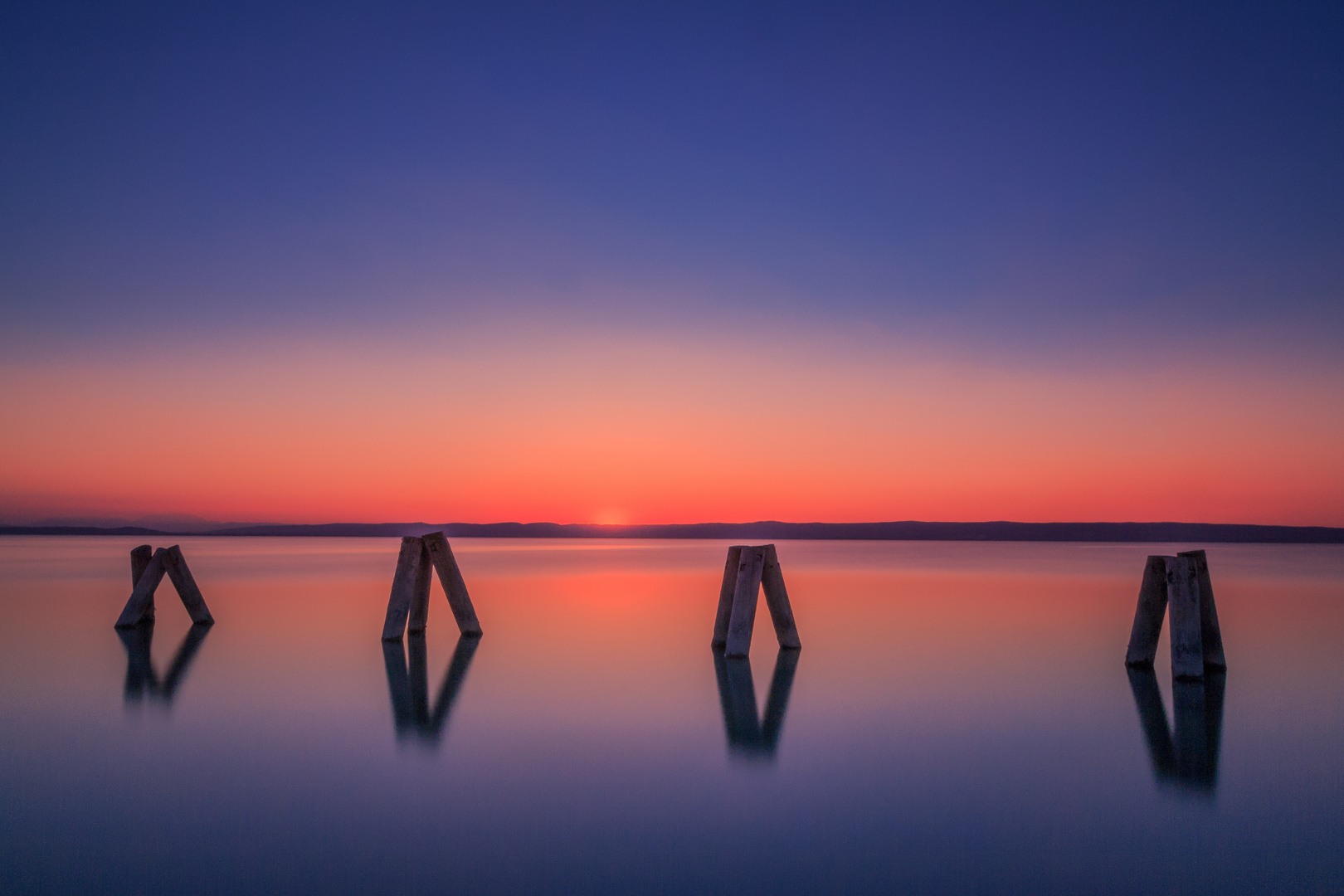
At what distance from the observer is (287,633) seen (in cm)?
1291

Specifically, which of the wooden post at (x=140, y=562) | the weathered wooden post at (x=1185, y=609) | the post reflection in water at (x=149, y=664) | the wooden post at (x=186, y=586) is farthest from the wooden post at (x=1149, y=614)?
the wooden post at (x=140, y=562)

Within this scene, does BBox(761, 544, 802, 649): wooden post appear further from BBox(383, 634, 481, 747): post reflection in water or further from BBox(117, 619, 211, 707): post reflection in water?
BBox(117, 619, 211, 707): post reflection in water

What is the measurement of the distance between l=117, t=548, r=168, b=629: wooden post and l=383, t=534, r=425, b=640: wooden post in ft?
13.1

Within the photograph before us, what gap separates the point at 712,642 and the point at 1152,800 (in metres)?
6.79

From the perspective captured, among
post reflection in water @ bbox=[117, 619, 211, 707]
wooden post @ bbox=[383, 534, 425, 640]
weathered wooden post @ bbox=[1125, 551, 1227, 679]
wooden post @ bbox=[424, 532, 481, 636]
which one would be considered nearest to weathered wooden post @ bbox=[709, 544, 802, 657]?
wooden post @ bbox=[424, 532, 481, 636]

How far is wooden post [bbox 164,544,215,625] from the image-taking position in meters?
12.8

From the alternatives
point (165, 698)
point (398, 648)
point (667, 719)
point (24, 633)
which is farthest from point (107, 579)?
point (667, 719)

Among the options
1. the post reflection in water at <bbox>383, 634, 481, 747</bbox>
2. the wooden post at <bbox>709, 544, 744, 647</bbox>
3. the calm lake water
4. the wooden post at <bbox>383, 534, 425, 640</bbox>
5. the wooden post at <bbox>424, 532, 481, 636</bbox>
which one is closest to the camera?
the calm lake water

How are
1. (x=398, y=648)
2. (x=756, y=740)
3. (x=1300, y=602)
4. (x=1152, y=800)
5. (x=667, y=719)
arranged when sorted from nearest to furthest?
(x=1152, y=800) < (x=756, y=740) < (x=667, y=719) < (x=398, y=648) < (x=1300, y=602)

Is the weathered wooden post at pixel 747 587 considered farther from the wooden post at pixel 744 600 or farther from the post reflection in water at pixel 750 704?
the post reflection in water at pixel 750 704

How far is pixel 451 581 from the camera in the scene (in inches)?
462

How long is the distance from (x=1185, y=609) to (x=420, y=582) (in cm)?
942

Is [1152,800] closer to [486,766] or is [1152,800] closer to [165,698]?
[486,766]

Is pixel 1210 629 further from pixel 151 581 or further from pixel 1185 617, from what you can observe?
pixel 151 581
